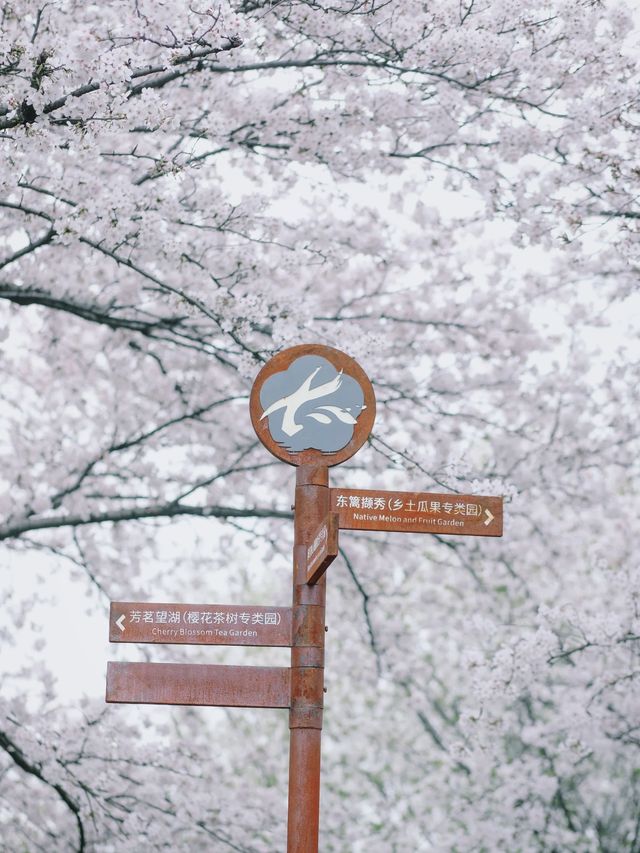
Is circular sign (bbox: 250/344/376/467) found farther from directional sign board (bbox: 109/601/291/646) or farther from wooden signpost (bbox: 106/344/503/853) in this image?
directional sign board (bbox: 109/601/291/646)

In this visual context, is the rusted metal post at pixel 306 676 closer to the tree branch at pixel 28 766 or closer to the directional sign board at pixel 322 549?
the directional sign board at pixel 322 549

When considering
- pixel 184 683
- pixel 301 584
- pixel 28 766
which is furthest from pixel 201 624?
pixel 28 766

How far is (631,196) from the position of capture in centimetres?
659

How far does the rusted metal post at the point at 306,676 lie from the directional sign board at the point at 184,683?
130mm

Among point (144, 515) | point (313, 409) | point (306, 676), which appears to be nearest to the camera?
point (306, 676)

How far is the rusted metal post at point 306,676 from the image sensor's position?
395cm

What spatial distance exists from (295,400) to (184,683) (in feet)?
3.32

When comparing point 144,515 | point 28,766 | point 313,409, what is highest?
point 144,515

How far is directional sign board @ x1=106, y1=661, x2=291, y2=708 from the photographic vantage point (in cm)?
417

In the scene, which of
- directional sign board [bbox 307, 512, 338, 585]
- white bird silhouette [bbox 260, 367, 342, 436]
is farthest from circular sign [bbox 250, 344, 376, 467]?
directional sign board [bbox 307, 512, 338, 585]

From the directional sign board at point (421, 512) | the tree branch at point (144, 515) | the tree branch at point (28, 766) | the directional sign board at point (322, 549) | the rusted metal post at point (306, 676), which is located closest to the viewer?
the directional sign board at point (322, 549)

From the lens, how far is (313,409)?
419 cm

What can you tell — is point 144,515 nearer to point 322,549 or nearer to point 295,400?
point 295,400

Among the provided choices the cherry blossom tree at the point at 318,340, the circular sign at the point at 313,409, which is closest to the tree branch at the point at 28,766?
the cherry blossom tree at the point at 318,340
